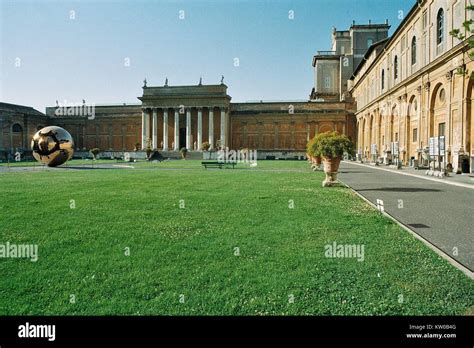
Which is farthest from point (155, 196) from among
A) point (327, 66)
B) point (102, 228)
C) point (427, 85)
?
point (327, 66)

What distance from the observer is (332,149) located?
15.0m

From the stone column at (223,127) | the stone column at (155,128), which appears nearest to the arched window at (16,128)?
the stone column at (155,128)

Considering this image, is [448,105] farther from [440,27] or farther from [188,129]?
[188,129]

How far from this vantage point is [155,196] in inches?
485

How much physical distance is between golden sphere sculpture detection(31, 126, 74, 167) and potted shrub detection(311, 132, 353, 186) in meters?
13.4

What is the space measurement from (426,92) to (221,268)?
31003 millimetres

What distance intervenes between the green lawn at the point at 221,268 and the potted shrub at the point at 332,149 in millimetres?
6650

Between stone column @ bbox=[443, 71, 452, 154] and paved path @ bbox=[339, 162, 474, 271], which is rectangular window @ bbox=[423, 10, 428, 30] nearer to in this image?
stone column @ bbox=[443, 71, 452, 154]

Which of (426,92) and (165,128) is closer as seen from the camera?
(426,92)

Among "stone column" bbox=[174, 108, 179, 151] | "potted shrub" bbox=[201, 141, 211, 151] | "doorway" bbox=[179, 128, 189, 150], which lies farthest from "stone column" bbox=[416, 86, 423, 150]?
"doorway" bbox=[179, 128, 189, 150]

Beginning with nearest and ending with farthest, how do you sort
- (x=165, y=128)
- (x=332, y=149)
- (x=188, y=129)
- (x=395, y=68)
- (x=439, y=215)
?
(x=439, y=215) → (x=332, y=149) → (x=395, y=68) → (x=188, y=129) → (x=165, y=128)

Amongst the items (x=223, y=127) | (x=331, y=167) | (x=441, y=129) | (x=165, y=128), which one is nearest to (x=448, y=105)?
(x=441, y=129)
